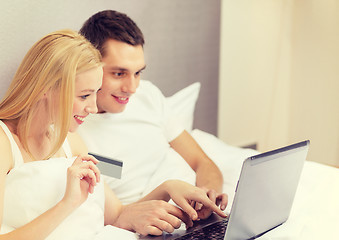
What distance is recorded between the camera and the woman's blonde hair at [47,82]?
44.3 inches

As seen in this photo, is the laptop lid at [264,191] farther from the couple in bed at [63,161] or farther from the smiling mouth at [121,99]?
the smiling mouth at [121,99]

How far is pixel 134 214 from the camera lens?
1264 mm

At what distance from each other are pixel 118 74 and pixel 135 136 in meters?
0.25

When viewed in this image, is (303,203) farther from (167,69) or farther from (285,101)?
(285,101)

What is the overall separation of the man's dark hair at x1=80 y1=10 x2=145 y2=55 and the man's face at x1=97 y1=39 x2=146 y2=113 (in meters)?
0.02

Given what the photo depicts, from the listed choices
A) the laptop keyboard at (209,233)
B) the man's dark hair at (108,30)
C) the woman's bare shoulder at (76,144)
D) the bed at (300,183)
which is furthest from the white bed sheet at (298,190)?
the man's dark hair at (108,30)

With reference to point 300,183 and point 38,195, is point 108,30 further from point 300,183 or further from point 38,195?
point 300,183

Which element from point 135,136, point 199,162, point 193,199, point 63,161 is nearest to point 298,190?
point 199,162

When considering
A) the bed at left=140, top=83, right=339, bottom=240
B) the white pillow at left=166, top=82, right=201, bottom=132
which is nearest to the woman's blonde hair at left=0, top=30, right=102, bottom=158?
the bed at left=140, top=83, right=339, bottom=240

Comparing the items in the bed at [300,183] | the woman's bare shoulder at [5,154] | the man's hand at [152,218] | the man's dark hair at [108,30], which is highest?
the man's dark hair at [108,30]

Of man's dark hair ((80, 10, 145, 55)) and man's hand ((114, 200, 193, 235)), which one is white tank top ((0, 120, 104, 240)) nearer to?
man's hand ((114, 200, 193, 235))

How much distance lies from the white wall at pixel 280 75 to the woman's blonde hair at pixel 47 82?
1.48 metres

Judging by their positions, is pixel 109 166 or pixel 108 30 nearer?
pixel 109 166

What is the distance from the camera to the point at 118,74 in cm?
153
